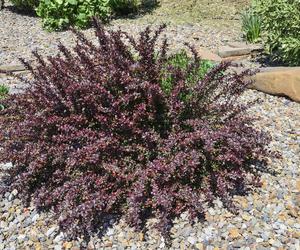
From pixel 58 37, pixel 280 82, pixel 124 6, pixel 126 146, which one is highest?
pixel 126 146

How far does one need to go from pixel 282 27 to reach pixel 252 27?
978mm

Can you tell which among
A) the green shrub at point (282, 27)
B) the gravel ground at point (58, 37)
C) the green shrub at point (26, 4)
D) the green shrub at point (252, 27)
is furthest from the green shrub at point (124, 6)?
the green shrub at point (282, 27)

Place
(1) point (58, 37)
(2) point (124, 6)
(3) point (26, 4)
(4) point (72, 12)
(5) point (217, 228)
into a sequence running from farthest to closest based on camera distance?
(3) point (26, 4) < (2) point (124, 6) < (4) point (72, 12) < (1) point (58, 37) < (5) point (217, 228)

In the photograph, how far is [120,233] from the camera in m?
3.42

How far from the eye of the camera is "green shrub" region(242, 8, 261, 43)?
645 centimetres

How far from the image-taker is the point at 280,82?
16.3ft

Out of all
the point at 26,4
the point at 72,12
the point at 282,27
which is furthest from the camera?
the point at 26,4

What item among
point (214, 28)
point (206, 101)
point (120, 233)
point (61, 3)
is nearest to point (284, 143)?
point (206, 101)

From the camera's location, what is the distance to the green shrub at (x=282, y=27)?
5.30m

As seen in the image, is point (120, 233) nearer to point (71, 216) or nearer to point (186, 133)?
point (71, 216)

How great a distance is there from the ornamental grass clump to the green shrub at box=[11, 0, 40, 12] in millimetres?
5413

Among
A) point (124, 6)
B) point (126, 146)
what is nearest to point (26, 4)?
point (124, 6)

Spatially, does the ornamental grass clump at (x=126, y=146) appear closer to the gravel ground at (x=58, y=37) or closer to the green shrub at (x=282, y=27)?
the green shrub at (x=282, y=27)

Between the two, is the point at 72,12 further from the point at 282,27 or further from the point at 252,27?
the point at 282,27
